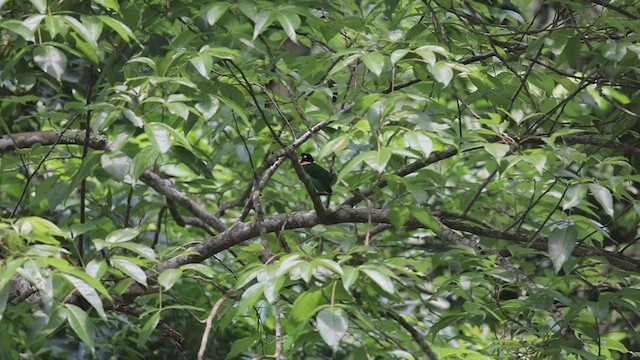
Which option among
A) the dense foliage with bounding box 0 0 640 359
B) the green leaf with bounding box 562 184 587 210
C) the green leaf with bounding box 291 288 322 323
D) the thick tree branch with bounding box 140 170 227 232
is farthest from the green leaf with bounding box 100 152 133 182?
the thick tree branch with bounding box 140 170 227 232

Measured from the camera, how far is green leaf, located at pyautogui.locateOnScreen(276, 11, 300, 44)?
7.06ft

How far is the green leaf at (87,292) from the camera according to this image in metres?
1.73

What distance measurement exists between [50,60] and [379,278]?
872mm

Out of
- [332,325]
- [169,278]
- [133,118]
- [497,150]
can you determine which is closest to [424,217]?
[497,150]

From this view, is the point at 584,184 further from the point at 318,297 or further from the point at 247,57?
the point at 247,57

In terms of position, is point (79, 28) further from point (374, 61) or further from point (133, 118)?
point (374, 61)

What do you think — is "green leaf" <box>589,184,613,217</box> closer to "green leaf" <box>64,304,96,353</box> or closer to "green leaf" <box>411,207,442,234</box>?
"green leaf" <box>411,207,442,234</box>

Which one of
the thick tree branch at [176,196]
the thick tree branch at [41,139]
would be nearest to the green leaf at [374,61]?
the thick tree branch at [41,139]

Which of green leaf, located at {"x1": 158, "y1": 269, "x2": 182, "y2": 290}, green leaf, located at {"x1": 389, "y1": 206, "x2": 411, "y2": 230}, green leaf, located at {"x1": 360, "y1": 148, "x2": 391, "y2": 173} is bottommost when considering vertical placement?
green leaf, located at {"x1": 158, "y1": 269, "x2": 182, "y2": 290}

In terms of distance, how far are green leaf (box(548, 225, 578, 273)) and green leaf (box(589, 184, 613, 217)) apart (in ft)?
0.68

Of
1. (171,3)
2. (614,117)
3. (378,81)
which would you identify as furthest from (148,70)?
(614,117)

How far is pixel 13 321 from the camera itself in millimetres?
2068

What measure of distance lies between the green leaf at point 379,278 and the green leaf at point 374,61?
0.45 meters

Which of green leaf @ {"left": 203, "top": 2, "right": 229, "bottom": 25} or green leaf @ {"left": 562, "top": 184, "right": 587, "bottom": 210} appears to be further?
green leaf @ {"left": 203, "top": 2, "right": 229, "bottom": 25}
